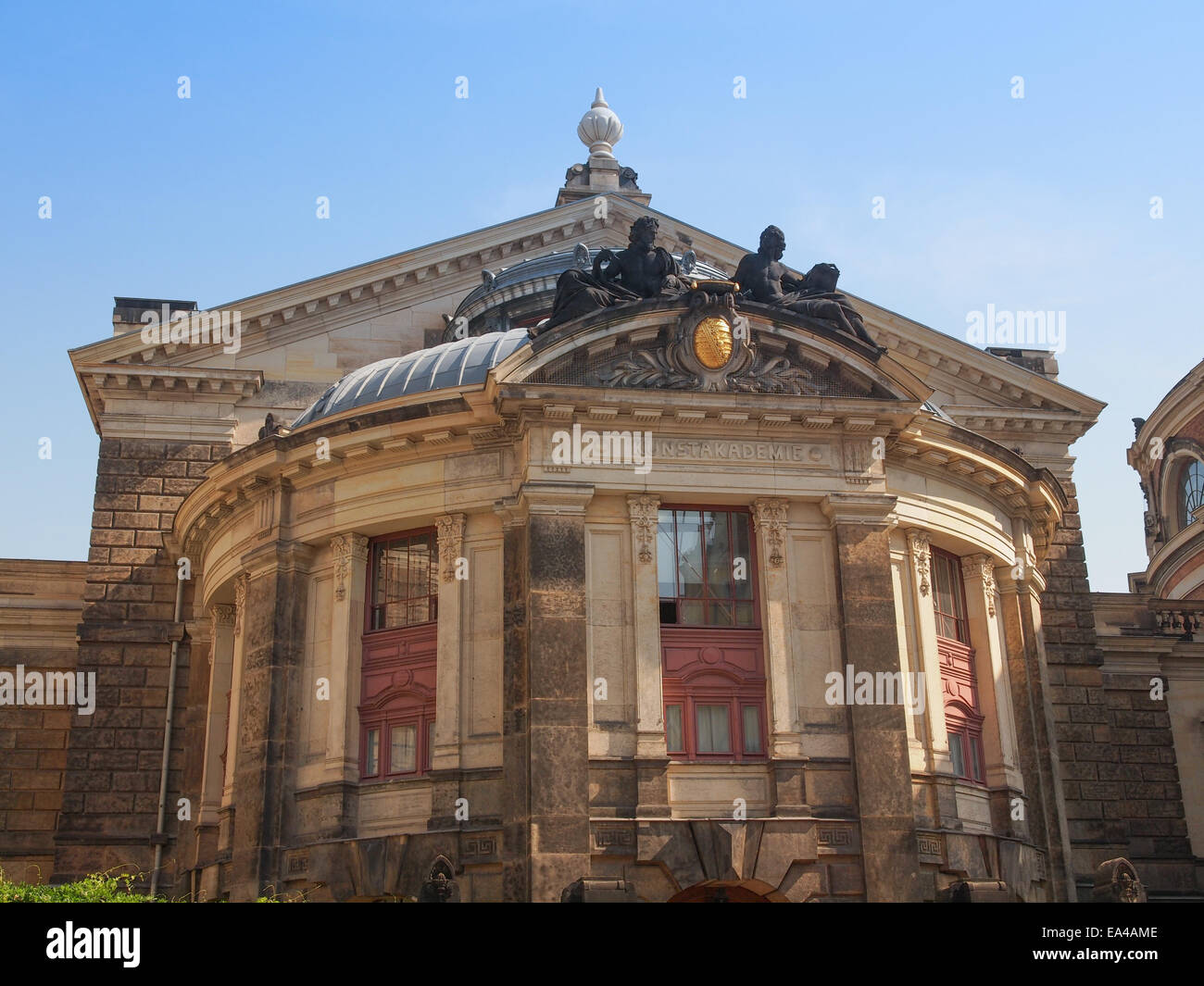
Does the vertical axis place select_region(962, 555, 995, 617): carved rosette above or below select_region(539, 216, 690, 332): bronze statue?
below

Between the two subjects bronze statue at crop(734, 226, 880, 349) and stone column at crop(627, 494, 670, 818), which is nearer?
stone column at crop(627, 494, 670, 818)

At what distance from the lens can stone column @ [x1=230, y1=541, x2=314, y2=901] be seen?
1165 inches

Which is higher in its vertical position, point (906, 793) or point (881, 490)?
point (881, 490)

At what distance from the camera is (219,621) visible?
116 ft

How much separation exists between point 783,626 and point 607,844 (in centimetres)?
554

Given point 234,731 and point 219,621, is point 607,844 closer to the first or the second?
point 234,731

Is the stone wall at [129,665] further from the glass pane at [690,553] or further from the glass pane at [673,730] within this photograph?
the glass pane at [690,553]

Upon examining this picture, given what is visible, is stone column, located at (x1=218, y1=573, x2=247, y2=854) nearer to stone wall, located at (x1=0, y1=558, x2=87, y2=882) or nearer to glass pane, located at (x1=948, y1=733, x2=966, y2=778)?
stone wall, located at (x1=0, y1=558, x2=87, y2=882)

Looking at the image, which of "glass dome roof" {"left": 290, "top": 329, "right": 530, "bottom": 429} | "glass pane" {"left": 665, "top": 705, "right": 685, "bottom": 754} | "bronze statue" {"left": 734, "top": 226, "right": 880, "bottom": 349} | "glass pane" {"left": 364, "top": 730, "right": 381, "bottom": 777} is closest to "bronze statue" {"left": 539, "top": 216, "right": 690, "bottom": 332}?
"bronze statue" {"left": 734, "top": 226, "right": 880, "bottom": 349}

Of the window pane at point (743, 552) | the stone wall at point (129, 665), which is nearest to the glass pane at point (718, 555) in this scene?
the window pane at point (743, 552)

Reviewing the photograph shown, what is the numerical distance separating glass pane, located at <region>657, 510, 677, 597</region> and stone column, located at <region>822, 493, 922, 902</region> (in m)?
3.17

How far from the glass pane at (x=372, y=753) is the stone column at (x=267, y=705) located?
1505mm
